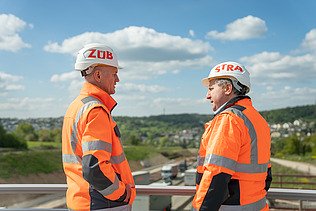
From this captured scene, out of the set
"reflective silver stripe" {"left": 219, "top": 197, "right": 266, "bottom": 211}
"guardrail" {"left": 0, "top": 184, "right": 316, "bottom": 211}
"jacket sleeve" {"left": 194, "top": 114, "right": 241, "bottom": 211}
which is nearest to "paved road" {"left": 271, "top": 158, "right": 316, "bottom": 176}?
"guardrail" {"left": 0, "top": 184, "right": 316, "bottom": 211}

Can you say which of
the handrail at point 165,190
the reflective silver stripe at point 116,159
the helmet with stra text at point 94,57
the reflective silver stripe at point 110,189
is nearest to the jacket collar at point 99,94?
the helmet with stra text at point 94,57

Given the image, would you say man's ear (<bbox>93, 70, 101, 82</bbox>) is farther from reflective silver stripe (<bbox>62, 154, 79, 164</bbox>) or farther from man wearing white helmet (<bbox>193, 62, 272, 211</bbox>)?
man wearing white helmet (<bbox>193, 62, 272, 211</bbox>)

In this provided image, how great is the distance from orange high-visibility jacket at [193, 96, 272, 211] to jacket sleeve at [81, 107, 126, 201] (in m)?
0.49

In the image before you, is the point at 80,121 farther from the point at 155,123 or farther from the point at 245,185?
the point at 155,123

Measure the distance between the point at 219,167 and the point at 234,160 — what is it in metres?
0.10

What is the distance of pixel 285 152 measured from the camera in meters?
63.9

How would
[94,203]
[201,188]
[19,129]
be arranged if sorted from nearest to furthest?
[201,188], [94,203], [19,129]

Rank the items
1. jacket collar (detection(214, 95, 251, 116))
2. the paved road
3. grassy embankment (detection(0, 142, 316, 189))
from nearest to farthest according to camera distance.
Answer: jacket collar (detection(214, 95, 251, 116)) < the paved road < grassy embankment (detection(0, 142, 316, 189))

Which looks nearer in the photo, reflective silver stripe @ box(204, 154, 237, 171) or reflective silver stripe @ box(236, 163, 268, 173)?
reflective silver stripe @ box(204, 154, 237, 171)

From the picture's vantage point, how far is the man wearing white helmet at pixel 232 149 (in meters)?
2.26

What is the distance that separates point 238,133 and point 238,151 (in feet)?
0.33

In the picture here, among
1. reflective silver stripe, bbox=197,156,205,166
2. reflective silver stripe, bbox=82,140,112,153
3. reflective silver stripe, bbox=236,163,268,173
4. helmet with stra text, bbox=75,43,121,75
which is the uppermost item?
helmet with stra text, bbox=75,43,121,75

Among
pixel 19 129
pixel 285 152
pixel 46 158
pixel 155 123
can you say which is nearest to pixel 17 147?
pixel 46 158

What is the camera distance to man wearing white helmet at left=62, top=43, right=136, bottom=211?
7.81 ft
